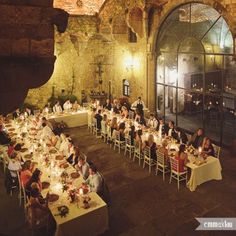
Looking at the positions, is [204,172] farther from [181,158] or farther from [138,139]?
[138,139]

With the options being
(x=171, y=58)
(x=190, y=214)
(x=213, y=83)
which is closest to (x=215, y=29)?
(x=213, y=83)

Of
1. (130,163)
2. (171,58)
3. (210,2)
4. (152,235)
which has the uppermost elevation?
(210,2)

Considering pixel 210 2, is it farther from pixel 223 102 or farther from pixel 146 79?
pixel 146 79

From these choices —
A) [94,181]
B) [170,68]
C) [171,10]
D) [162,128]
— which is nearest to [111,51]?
[170,68]

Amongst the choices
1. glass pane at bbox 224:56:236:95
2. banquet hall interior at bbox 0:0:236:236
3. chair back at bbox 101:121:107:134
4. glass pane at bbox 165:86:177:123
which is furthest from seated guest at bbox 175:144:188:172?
glass pane at bbox 165:86:177:123

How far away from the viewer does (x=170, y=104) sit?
1695 centimetres

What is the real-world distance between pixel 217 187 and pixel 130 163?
340 cm

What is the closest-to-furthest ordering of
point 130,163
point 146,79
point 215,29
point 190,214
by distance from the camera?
point 190,214 → point 130,163 → point 215,29 → point 146,79

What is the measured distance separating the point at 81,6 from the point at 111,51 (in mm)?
3443

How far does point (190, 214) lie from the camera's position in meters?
8.40

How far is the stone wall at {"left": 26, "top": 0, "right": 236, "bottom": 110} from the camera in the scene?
16.3 meters

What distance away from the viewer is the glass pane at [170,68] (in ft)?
50.9

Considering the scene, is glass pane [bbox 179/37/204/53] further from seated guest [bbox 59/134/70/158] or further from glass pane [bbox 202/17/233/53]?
seated guest [bbox 59/134/70/158]

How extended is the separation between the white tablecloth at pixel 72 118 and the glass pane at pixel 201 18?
7053 millimetres
